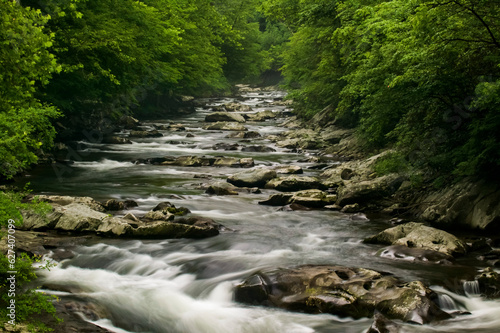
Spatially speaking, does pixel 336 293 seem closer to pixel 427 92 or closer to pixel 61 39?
pixel 427 92

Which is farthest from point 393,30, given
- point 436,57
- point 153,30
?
point 153,30

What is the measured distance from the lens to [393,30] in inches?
555

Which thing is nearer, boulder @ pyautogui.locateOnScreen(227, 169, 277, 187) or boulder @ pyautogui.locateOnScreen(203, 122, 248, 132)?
boulder @ pyautogui.locateOnScreen(227, 169, 277, 187)

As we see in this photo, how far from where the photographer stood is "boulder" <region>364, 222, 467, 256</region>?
941 centimetres

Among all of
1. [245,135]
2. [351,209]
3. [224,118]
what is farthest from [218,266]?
[224,118]

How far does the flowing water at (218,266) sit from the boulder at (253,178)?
0.83m

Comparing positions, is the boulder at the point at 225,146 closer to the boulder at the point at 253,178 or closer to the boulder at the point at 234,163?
the boulder at the point at 234,163

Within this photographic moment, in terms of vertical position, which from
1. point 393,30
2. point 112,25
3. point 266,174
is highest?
point 112,25

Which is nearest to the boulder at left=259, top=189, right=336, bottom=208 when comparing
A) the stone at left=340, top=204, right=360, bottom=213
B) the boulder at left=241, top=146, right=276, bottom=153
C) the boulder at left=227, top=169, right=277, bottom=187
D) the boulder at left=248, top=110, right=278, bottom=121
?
the stone at left=340, top=204, right=360, bottom=213

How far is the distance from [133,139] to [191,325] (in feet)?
73.5

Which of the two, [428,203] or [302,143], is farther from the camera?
[302,143]

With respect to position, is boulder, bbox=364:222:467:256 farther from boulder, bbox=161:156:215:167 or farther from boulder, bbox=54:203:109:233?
boulder, bbox=161:156:215:167

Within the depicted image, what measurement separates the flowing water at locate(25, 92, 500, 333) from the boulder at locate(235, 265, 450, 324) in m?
0.17

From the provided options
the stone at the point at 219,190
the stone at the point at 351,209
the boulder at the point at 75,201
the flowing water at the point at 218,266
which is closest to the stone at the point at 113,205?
the boulder at the point at 75,201
